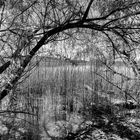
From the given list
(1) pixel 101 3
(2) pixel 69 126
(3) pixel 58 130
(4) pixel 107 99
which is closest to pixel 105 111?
(4) pixel 107 99

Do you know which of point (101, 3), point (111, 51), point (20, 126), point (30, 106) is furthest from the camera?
point (30, 106)

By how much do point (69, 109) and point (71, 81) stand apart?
433mm

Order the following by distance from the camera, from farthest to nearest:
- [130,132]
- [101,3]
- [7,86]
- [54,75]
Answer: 1. [54,75]
2. [130,132]
3. [101,3]
4. [7,86]

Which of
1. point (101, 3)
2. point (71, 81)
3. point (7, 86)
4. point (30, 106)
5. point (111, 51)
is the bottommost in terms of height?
point (30, 106)

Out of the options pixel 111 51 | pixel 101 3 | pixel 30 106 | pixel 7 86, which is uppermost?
pixel 101 3

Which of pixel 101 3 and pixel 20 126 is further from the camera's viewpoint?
pixel 20 126

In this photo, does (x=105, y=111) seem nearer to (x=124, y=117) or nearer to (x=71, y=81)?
(x=124, y=117)

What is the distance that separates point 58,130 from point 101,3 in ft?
5.25

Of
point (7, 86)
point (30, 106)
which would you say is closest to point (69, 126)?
point (30, 106)

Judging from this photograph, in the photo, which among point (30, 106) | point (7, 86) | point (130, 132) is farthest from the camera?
point (130, 132)

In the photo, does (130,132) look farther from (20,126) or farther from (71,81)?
(20,126)

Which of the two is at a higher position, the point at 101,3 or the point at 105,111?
the point at 101,3

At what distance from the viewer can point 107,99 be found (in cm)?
307

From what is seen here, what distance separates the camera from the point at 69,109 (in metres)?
2.81
